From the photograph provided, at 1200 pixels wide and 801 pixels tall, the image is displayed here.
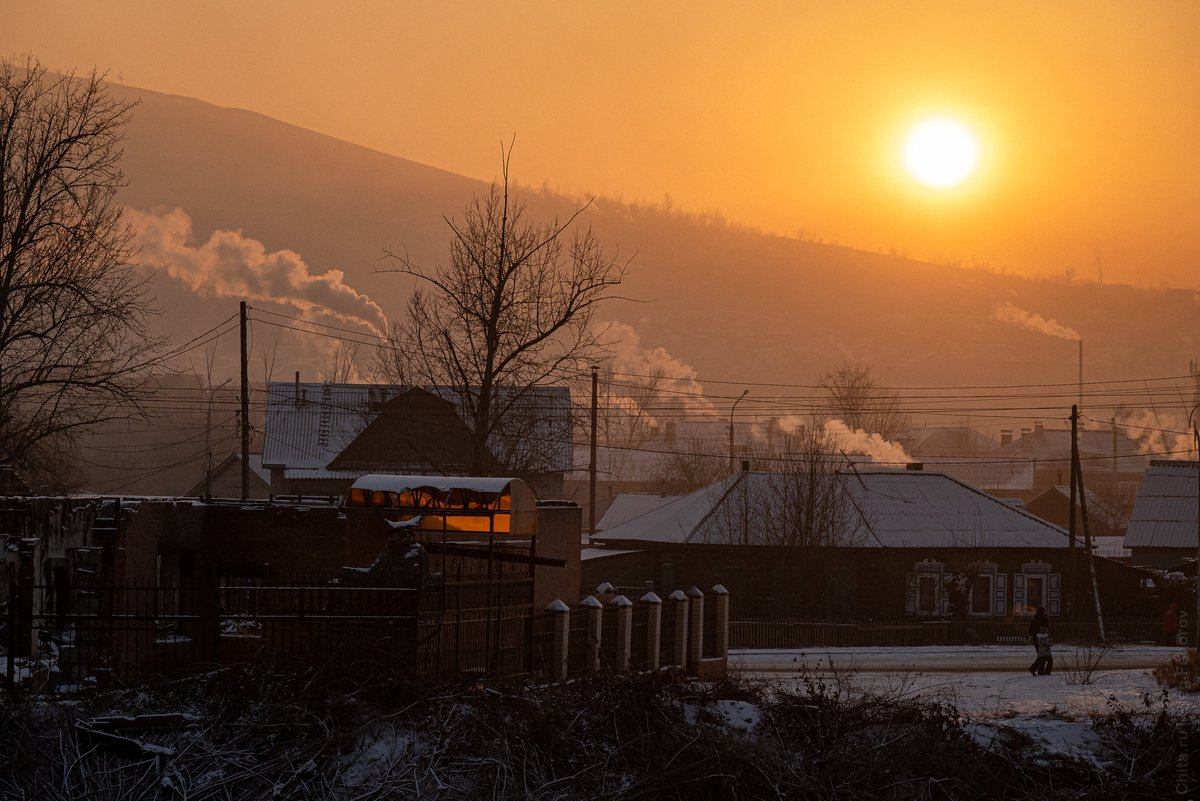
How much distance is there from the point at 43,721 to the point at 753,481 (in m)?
36.9

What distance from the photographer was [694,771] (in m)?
18.0

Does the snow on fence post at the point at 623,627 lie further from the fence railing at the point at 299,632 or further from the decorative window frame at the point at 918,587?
the decorative window frame at the point at 918,587

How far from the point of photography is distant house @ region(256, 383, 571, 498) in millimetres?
60844

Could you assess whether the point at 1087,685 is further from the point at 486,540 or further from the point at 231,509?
the point at 231,509

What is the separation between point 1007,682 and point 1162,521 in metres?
25.5

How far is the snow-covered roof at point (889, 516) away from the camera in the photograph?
49.9 metres

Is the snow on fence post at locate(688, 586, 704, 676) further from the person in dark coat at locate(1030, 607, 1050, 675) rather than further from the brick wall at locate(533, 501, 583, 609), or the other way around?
the person in dark coat at locate(1030, 607, 1050, 675)

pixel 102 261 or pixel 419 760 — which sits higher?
pixel 102 261

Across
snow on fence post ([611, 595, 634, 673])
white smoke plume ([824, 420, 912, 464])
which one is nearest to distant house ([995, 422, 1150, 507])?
white smoke plume ([824, 420, 912, 464])

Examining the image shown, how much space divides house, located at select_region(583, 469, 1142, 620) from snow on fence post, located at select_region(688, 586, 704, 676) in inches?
596

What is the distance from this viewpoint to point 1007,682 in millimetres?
33094

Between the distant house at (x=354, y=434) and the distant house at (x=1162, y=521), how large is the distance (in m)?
22.9

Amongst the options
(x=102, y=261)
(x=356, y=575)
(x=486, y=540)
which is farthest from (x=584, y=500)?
(x=356, y=575)

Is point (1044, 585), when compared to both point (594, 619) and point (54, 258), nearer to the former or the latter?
point (594, 619)
